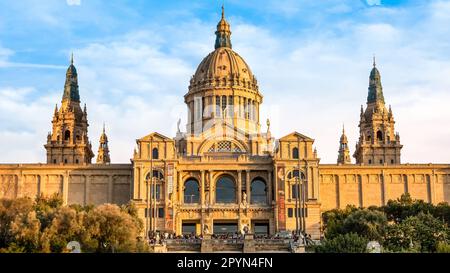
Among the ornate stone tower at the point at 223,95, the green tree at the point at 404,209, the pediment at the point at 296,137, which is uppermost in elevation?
the ornate stone tower at the point at 223,95

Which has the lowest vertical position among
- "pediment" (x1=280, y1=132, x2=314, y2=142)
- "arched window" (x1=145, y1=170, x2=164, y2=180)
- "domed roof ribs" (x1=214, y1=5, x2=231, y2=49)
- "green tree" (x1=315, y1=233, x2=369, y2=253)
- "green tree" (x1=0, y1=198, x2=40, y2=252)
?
"green tree" (x1=315, y1=233, x2=369, y2=253)

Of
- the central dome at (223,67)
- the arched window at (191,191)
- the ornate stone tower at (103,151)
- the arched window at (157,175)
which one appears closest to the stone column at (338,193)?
the arched window at (191,191)

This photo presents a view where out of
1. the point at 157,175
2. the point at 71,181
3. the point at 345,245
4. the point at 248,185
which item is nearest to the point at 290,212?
the point at 248,185

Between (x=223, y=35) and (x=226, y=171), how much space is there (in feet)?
121

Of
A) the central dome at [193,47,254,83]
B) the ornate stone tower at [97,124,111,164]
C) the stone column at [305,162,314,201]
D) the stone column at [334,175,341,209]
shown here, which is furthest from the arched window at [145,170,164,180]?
the ornate stone tower at [97,124,111,164]

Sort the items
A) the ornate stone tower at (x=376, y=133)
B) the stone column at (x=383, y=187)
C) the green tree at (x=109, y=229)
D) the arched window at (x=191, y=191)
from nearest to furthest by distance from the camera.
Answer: the green tree at (x=109, y=229) < the arched window at (x=191, y=191) < the stone column at (x=383, y=187) < the ornate stone tower at (x=376, y=133)

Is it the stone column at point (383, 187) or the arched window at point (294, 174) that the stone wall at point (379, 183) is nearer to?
the stone column at point (383, 187)

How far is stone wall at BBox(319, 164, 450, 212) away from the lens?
4469 inches

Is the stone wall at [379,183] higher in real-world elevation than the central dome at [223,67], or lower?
lower

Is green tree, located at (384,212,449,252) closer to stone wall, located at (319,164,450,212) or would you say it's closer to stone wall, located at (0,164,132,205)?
stone wall, located at (319,164,450,212)

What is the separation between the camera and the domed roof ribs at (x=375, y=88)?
132500 millimetres

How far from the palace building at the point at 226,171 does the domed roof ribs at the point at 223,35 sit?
1.23m

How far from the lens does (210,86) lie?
12838 centimetres

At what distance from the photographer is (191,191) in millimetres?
109250
